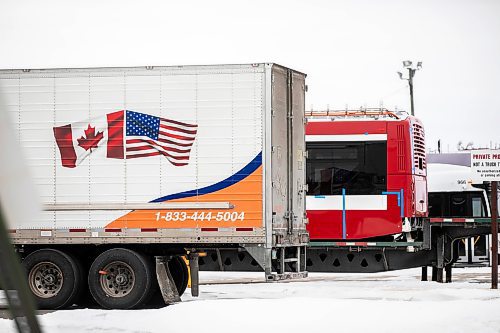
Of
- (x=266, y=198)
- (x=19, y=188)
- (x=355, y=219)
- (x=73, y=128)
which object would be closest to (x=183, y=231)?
(x=266, y=198)

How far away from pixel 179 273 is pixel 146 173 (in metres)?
2.54

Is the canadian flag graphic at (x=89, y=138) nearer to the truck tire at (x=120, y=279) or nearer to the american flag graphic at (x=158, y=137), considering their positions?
the american flag graphic at (x=158, y=137)

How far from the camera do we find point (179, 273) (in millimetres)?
17562

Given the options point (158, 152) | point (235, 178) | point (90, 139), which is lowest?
point (235, 178)

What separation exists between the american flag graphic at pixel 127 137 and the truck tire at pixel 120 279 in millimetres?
1634

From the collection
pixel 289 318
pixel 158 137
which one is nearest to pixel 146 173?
pixel 158 137

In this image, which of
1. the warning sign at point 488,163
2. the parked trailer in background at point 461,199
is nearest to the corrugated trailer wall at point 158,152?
the warning sign at point 488,163

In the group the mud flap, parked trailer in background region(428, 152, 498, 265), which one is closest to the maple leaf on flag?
the mud flap

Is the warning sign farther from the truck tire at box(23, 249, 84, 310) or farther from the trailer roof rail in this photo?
the truck tire at box(23, 249, 84, 310)

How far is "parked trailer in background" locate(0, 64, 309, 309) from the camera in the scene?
15641mm

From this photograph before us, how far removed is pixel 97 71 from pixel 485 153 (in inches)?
309

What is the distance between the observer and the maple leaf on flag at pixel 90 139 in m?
16.0

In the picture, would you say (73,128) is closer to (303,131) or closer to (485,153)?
(303,131)

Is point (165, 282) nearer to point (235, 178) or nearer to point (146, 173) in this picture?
point (146, 173)
